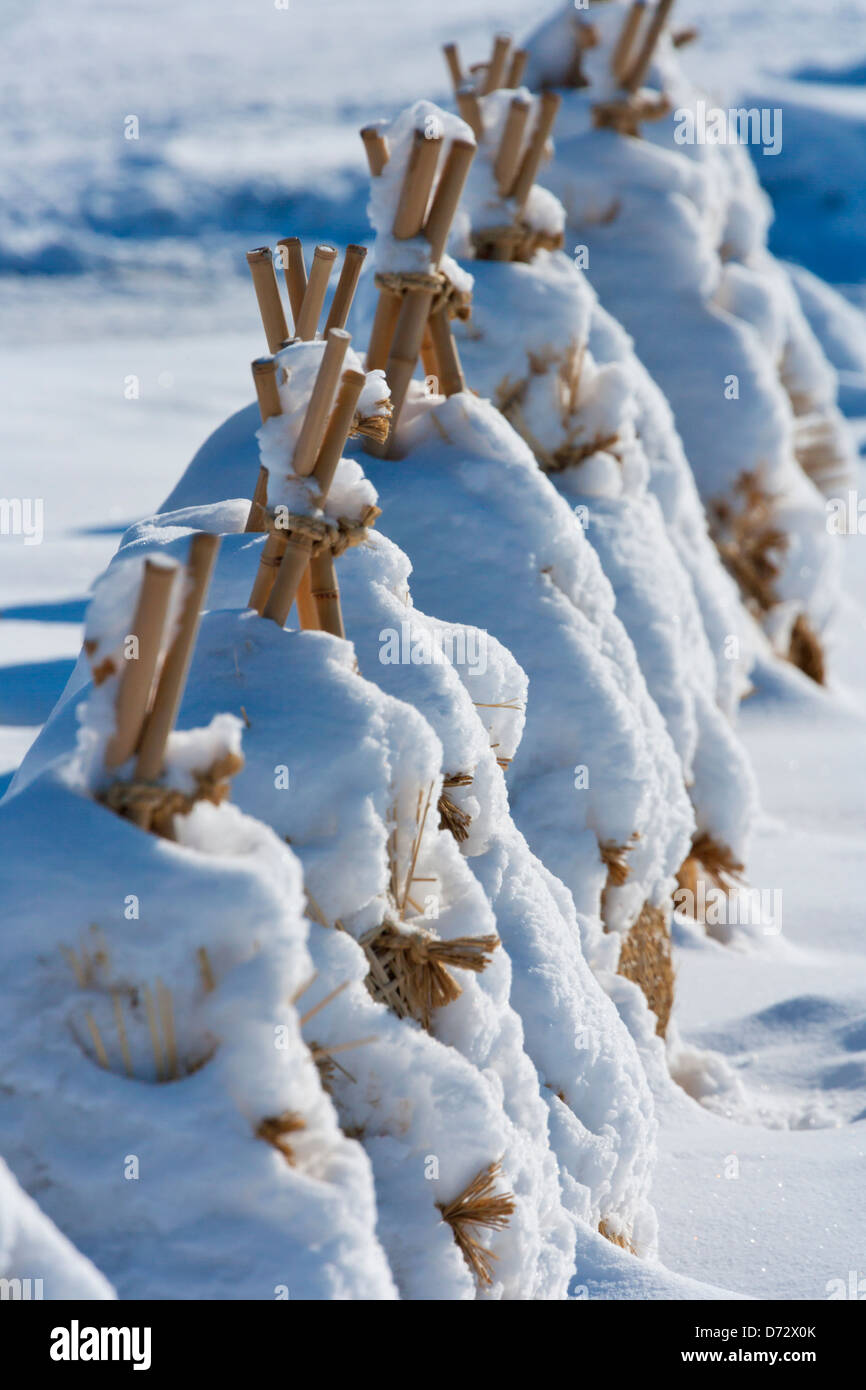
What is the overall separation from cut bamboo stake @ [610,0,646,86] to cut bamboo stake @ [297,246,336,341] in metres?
3.48

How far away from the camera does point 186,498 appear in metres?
2.73

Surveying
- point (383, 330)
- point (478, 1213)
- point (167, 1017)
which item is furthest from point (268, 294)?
point (478, 1213)

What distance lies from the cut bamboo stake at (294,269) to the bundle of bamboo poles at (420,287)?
0.25 meters

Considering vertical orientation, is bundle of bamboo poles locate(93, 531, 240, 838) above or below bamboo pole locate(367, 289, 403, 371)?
below

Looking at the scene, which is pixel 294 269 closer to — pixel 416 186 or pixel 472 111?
pixel 416 186

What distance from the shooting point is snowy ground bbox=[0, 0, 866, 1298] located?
9.55 ft

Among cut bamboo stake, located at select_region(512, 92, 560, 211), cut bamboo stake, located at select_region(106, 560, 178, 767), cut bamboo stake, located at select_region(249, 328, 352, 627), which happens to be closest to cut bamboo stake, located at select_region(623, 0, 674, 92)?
cut bamboo stake, located at select_region(512, 92, 560, 211)

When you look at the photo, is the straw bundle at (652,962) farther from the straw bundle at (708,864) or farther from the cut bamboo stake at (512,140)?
the cut bamboo stake at (512,140)

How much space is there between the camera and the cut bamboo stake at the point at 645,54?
16.5ft

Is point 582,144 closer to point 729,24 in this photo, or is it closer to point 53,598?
point 53,598

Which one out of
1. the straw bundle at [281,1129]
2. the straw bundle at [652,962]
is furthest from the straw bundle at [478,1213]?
the straw bundle at [652,962]

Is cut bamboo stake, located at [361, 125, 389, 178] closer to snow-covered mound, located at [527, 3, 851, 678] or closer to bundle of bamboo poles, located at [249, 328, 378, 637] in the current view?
bundle of bamboo poles, located at [249, 328, 378, 637]

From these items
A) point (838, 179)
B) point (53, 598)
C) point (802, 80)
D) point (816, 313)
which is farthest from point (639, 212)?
point (802, 80)

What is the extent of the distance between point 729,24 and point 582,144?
19.2 metres
